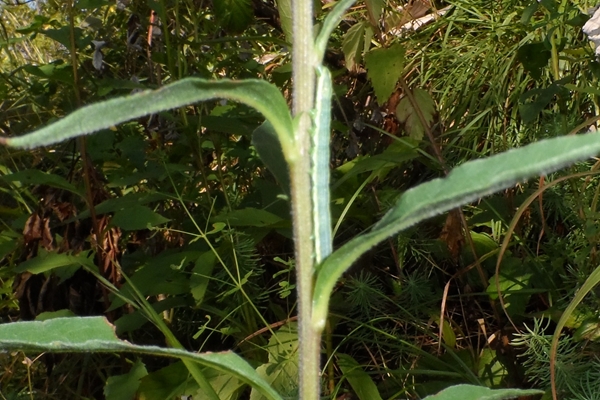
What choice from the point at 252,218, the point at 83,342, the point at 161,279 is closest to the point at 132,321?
the point at 161,279

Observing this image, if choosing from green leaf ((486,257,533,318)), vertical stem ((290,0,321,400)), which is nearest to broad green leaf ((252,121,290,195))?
vertical stem ((290,0,321,400))

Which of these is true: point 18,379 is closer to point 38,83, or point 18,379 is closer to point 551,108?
point 38,83

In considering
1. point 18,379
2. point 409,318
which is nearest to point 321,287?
point 409,318

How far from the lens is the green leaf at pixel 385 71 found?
5.04 ft

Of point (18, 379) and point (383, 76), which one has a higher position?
point (383, 76)

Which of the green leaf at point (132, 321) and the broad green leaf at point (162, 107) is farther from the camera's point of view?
the green leaf at point (132, 321)

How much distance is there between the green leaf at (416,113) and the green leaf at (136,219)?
589 mm

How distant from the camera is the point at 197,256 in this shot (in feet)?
4.65

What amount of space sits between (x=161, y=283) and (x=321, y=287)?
91 centimetres

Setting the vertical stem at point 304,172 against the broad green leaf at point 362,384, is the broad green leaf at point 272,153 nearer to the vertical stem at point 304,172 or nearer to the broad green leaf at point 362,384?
the vertical stem at point 304,172

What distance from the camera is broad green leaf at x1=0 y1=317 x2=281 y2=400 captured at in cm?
51

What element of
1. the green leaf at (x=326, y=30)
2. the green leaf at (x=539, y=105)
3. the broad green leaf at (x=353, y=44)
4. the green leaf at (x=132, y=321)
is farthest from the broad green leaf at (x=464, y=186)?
the broad green leaf at (x=353, y=44)

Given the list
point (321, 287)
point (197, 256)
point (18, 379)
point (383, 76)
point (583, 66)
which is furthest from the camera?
point (583, 66)

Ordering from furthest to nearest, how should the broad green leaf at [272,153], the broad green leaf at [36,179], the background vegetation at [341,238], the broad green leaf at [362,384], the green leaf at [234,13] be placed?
1. the green leaf at [234,13]
2. the broad green leaf at [36,179]
3. the background vegetation at [341,238]
4. the broad green leaf at [362,384]
5. the broad green leaf at [272,153]
